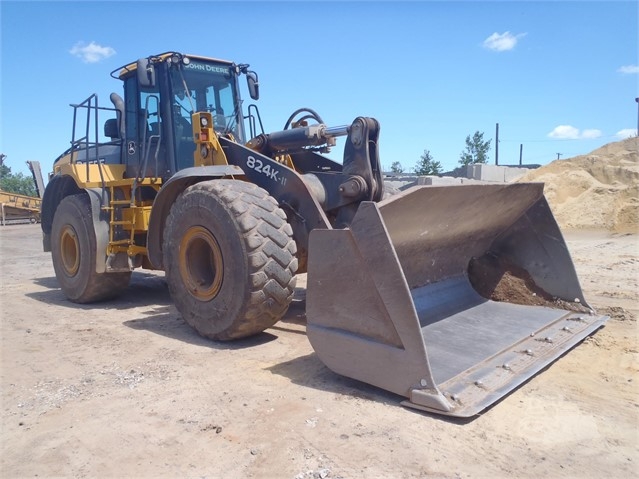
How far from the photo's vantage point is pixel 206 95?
6254 mm

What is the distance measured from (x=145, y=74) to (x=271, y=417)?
396 cm

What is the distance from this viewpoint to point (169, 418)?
3.16 meters

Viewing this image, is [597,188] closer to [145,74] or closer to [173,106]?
[173,106]

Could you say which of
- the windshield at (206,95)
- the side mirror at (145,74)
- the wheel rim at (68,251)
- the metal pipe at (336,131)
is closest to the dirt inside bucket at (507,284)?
the metal pipe at (336,131)

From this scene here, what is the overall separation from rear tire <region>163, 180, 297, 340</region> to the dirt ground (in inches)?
11.2

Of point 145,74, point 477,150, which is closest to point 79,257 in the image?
point 145,74

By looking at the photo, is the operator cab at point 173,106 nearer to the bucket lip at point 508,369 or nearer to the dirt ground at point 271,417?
the dirt ground at point 271,417

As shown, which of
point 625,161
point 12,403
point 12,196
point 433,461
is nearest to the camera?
point 433,461

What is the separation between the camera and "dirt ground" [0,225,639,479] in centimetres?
262

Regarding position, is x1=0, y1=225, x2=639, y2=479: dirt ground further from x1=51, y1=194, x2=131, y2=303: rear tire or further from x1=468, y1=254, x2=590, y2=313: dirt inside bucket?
x1=51, y1=194, x2=131, y2=303: rear tire

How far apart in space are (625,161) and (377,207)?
16.8m

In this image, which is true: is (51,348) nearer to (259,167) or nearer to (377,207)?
(259,167)

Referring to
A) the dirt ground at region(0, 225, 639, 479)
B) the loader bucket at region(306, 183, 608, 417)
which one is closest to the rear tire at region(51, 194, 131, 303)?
the dirt ground at region(0, 225, 639, 479)

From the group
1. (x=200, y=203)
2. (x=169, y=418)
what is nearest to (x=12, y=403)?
(x=169, y=418)
